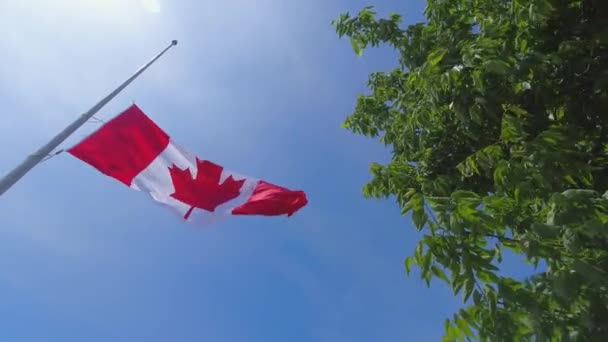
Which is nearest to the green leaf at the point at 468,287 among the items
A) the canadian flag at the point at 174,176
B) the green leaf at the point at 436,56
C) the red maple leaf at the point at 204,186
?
the green leaf at the point at 436,56

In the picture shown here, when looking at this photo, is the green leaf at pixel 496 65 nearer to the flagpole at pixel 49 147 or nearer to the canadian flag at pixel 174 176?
the canadian flag at pixel 174 176

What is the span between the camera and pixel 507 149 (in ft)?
15.3

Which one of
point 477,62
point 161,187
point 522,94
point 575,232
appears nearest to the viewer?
point 575,232

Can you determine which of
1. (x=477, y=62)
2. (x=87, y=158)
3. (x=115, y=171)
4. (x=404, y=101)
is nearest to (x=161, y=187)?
(x=115, y=171)

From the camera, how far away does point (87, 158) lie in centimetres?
626

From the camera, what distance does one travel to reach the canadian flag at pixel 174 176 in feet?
22.1

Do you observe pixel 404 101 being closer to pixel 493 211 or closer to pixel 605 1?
pixel 605 1

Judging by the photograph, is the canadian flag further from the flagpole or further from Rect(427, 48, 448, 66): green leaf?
Rect(427, 48, 448, 66): green leaf

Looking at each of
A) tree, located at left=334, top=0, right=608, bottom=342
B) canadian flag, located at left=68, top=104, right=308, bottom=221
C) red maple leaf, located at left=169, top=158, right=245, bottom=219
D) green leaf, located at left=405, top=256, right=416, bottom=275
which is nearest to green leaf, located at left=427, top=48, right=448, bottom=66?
tree, located at left=334, top=0, right=608, bottom=342

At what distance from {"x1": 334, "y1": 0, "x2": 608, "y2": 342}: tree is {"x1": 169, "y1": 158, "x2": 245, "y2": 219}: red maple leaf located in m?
2.06

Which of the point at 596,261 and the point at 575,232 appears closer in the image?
the point at 575,232

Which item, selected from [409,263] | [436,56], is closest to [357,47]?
[436,56]

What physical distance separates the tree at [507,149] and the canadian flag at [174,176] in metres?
1.63

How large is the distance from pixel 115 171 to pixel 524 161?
5.32 metres
